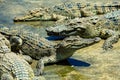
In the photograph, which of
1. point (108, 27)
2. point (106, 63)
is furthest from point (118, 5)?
point (106, 63)

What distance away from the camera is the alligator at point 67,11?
10852 millimetres

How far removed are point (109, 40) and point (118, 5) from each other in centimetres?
291

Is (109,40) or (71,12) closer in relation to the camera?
(109,40)

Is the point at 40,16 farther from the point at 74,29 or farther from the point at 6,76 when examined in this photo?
the point at 6,76

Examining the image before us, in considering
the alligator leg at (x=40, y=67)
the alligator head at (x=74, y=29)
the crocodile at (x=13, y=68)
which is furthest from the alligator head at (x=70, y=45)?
the alligator head at (x=74, y=29)

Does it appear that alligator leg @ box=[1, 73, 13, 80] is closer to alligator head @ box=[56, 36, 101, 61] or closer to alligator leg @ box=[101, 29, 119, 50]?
alligator head @ box=[56, 36, 101, 61]

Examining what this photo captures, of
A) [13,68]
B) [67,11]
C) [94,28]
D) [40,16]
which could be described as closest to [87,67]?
[13,68]

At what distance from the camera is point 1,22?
33.3 feet

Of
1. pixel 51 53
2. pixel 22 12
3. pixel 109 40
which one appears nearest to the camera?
pixel 51 53

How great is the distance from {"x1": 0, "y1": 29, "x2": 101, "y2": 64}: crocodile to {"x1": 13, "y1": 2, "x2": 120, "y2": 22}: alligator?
2595 millimetres

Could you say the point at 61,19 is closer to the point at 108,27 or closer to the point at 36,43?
the point at 108,27

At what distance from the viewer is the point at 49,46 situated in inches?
304

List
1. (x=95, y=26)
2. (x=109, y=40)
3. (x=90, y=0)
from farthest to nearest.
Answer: (x=90, y=0)
(x=95, y=26)
(x=109, y=40)

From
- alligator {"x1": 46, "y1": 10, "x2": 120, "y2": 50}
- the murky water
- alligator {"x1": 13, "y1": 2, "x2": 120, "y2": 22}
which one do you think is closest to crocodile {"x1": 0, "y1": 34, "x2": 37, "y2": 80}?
the murky water
